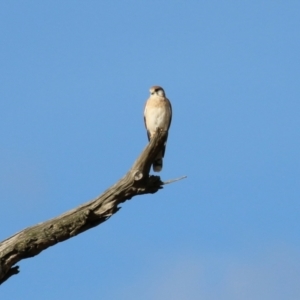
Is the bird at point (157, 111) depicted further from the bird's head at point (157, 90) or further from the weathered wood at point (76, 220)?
the weathered wood at point (76, 220)

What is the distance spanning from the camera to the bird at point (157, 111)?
1132 cm

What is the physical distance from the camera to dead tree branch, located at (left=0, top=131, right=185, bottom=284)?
7.52 m

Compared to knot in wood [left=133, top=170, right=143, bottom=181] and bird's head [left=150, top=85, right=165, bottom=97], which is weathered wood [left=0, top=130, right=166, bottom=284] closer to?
knot in wood [left=133, top=170, right=143, bottom=181]

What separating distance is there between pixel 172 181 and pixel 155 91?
4.33m

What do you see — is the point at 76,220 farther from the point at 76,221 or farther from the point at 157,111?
the point at 157,111

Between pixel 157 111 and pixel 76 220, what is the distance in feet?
13.8

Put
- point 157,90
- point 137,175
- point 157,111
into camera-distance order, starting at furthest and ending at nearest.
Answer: point 157,90
point 157,111
point 137,175

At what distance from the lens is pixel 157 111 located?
454 inches

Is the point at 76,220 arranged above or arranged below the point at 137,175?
below

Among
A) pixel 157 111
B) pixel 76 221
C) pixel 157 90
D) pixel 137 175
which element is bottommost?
pixel 76 221

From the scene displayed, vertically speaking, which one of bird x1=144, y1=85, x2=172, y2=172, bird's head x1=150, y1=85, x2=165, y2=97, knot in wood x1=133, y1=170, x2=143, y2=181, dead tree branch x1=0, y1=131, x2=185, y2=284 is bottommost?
dead tree branch x1=0, y1=131, x2=185, y2=284

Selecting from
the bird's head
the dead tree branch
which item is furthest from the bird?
the dead tree branch

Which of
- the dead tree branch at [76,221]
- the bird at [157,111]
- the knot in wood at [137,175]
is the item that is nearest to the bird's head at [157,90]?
the bird at [157,111]

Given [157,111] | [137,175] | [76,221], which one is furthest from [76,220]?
[157,111]
